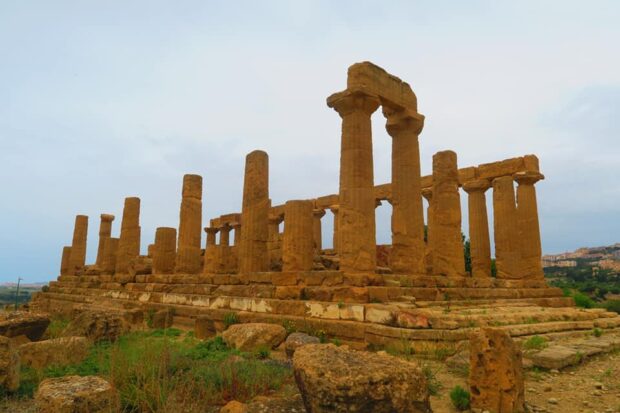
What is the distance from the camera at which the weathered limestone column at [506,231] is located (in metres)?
17.8

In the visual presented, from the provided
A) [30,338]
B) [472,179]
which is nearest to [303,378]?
[30,338]

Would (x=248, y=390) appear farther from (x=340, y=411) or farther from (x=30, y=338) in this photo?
(x=30, y=338)

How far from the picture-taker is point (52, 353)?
7.04m

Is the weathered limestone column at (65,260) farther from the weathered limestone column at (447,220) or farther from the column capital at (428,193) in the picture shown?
the weathered limestone column at (447,220)

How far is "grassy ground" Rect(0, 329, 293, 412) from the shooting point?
14.8ft

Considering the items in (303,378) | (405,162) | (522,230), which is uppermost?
(405,162)

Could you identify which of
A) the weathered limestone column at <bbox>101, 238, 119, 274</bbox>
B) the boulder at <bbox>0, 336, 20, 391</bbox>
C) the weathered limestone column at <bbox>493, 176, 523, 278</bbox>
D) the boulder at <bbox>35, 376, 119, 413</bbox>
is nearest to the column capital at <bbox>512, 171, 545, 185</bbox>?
the weathered limestone column at <bbox>493, 176, 523, 278</bbox>

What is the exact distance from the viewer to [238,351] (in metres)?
8.01

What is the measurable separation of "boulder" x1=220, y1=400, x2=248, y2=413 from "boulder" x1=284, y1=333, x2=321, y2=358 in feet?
8.85

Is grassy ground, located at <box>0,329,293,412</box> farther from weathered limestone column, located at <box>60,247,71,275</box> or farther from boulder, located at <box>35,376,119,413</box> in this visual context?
weathered limestone column, located at <box>60,247,71,275</box>

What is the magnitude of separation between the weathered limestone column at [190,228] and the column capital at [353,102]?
25.9ft

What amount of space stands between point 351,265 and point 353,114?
12.7 feet

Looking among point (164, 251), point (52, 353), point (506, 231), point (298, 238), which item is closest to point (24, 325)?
point (52, 353)

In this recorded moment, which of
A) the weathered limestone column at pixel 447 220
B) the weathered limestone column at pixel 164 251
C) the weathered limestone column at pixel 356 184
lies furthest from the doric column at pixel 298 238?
the weathered limestone column at pixel 164 251
